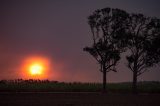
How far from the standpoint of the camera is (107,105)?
124ft

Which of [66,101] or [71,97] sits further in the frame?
[71,97]

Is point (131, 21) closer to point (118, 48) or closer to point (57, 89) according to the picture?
point (118, 48)

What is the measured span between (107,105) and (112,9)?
115 feet

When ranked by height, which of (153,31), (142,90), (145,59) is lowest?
(142,90)

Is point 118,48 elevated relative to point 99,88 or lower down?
elevated

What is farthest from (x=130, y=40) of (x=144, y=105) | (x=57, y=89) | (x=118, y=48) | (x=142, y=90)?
(x=144, y=105)

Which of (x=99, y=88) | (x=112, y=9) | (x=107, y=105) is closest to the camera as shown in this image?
(x=107, y=105)

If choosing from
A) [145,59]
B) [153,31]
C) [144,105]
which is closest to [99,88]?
[145,59]

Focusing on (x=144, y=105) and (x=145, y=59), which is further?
(x=145, y=59)

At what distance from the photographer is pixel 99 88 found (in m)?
76.4

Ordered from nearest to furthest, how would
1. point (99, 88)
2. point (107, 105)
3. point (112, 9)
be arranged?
point (107, 105)
point (112, 9)
point (99, 88)

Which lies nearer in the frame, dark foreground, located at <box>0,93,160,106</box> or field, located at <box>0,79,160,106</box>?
dark foreground, located at <box>0,93,160,106</box>

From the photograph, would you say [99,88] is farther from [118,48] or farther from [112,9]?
[112,9]

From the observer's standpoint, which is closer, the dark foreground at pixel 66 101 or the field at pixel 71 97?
the dark foreground at pixel 66 101
